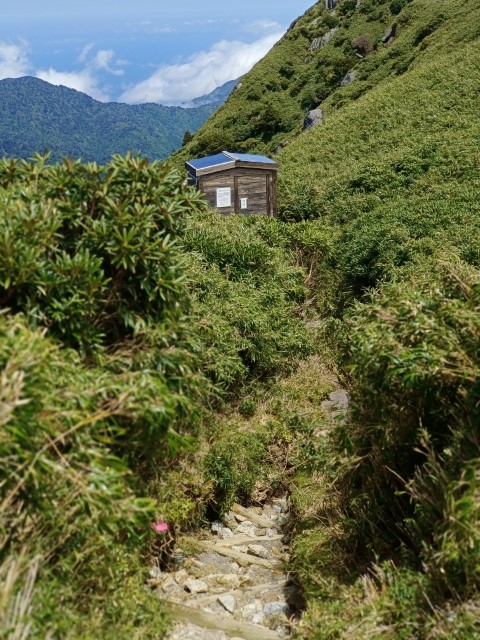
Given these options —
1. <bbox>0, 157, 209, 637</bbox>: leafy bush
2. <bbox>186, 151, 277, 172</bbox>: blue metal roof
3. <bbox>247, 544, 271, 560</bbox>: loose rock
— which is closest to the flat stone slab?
<bbox>0, 157, 209, 637</bbox>: leafy bush

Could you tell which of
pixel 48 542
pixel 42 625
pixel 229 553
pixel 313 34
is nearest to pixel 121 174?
pixel 48 542

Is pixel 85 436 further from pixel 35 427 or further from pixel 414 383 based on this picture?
pixel 414 383

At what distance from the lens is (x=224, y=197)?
2398 centimetres

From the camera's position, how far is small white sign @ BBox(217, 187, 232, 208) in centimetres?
2391

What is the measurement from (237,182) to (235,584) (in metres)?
17.5

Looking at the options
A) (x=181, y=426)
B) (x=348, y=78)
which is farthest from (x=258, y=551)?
(x=348, y=78)

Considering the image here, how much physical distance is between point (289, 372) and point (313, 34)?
76.8 meters

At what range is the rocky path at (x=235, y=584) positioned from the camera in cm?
770

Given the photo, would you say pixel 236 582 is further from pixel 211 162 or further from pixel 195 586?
pixel 211 162

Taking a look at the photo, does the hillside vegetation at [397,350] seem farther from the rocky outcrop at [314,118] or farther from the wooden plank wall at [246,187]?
the rocky outcrop at [314,118]

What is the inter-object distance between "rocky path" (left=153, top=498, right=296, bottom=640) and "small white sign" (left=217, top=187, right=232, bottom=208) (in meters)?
14.9

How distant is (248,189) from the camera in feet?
80.5

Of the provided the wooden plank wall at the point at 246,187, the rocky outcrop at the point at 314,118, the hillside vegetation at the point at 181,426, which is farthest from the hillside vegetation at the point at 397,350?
the rocky outcrop at the point at 314,118

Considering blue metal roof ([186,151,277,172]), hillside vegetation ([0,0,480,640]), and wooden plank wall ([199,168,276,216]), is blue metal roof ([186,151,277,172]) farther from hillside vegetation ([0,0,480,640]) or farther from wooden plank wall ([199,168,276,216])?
hillside vegetation ([0,0,480,640])
